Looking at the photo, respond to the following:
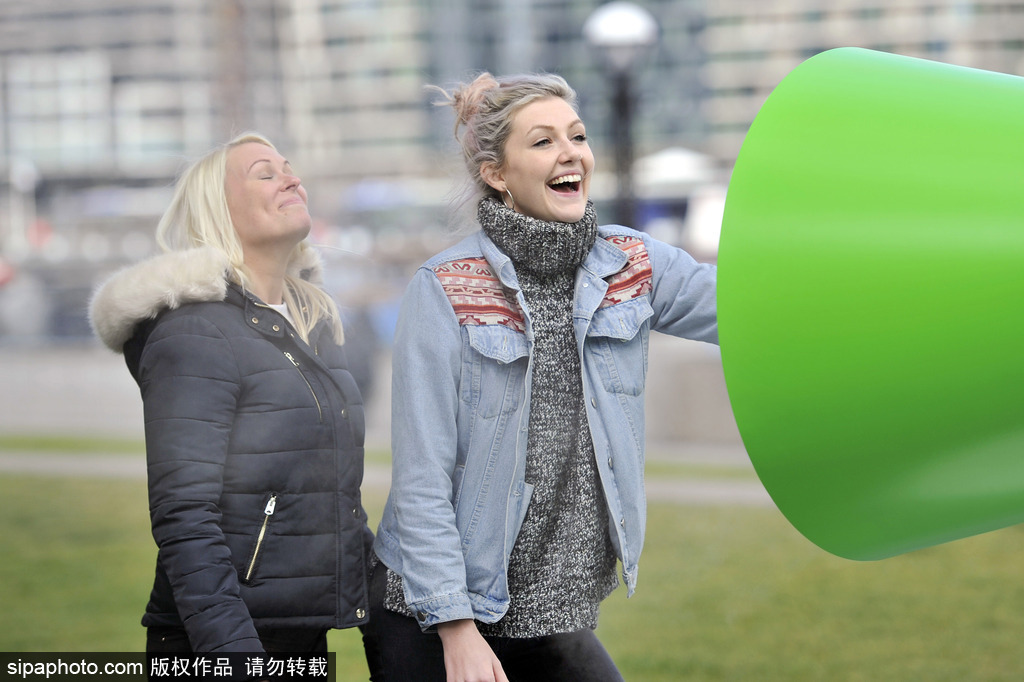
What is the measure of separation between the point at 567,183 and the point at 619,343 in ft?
1.01

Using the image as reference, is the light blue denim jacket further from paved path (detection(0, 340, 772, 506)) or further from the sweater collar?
paved path (detection(0, 340, 772, 506))

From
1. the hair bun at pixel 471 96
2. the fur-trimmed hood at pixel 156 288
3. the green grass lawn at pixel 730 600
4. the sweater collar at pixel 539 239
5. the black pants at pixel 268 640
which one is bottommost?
the green grass lawn at pixel 730 600

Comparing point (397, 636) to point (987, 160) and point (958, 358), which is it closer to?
point (958, 358)

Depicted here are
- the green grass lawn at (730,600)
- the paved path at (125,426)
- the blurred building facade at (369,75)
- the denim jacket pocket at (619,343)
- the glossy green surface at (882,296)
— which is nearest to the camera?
the glossy green surface at (882,296)

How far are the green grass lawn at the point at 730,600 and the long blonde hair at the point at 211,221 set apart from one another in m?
1.76

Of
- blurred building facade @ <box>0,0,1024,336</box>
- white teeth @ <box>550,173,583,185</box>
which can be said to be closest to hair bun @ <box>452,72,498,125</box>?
white teeth @ <box>550,173,583,185</box>

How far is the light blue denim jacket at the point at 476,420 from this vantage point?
74.1 inches

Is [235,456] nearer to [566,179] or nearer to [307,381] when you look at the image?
[307,381]

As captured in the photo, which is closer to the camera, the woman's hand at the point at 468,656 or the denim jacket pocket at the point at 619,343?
the woman's hand at the point at 468,656

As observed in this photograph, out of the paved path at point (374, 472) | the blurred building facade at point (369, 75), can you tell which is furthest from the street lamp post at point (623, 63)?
the blurred building facade at point (369, 75)

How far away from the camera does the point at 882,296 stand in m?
1.58

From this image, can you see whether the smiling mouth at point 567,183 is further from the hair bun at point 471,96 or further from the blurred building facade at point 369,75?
the blurred building facade at point 369,75

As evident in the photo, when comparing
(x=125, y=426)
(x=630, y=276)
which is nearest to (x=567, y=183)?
(x=630, y=276)

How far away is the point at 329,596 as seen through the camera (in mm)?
2139
